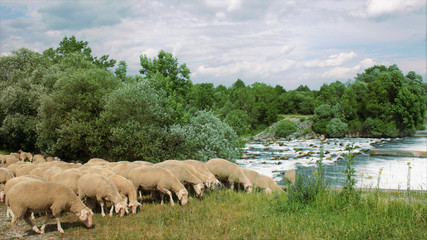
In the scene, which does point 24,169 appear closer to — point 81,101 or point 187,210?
point 187,210

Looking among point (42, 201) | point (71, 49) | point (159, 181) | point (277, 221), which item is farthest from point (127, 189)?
point (71, 49)

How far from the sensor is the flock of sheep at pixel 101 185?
33.3ft

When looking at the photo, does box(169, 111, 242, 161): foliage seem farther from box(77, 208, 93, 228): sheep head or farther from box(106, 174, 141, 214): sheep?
box(77, 208, 93, 228): sheep head

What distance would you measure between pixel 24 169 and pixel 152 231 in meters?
9.74

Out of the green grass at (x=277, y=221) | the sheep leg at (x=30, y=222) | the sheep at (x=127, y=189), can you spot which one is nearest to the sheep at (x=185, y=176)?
the green grass at (x=277, y=221)

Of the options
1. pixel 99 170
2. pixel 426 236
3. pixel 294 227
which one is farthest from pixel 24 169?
pixel 426 236

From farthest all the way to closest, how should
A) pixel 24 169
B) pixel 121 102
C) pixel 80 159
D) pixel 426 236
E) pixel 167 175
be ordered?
pixel 80 159 → pixel 121 102 → pixel 24 169 → pixel 167 175 → pixel 426 236

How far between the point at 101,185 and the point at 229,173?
6.59 metres

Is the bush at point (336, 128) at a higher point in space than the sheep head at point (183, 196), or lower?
lower

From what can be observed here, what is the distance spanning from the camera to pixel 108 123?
27.2 meters

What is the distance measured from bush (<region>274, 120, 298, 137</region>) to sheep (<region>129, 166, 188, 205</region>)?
76.3 metres

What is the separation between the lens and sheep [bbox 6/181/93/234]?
32.4ft

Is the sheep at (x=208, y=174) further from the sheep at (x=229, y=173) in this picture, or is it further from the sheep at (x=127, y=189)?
the sheep at (x=127, y=189)

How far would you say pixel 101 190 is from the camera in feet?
40.0
